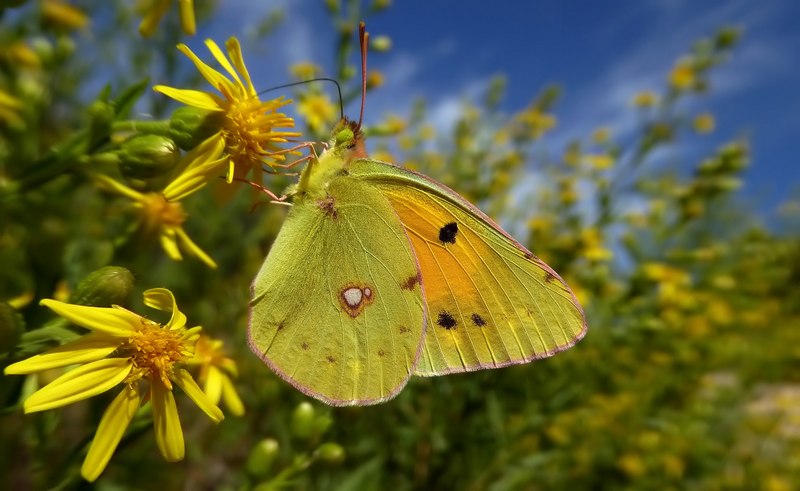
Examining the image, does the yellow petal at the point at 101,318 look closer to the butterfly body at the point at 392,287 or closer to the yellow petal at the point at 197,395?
the yellow petal at the point at 197,395

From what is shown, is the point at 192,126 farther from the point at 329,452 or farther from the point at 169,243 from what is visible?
the point at 329,452

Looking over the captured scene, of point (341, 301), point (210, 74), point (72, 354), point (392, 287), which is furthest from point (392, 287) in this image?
point (72, 354)

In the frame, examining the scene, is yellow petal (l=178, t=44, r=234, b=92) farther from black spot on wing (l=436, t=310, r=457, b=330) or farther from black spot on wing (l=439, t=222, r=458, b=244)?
black spot on wing (l=436, t=310, r=457, b=330)

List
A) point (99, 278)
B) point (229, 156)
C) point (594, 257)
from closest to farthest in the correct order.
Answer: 1. point (99, 278)
2. point (229, 156)
3. point (594, 257)

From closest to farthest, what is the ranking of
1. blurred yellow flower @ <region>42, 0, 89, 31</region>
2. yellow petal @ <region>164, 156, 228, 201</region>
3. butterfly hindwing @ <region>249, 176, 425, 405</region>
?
yellow petal @ <region>164, 156, 228, 201</region> < butterfly hindwing @ <region>249, 176, 425, 405</region> < blurred yellow flower @ <region>42, 0, 89, 31</region>

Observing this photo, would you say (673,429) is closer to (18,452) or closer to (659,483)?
(659,483)

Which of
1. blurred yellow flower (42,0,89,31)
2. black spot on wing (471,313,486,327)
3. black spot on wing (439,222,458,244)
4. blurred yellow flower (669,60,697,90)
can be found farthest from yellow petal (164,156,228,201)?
blurred yellow flower (669,60,697,90)

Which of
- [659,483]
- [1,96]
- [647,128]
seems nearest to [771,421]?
[659,483]
